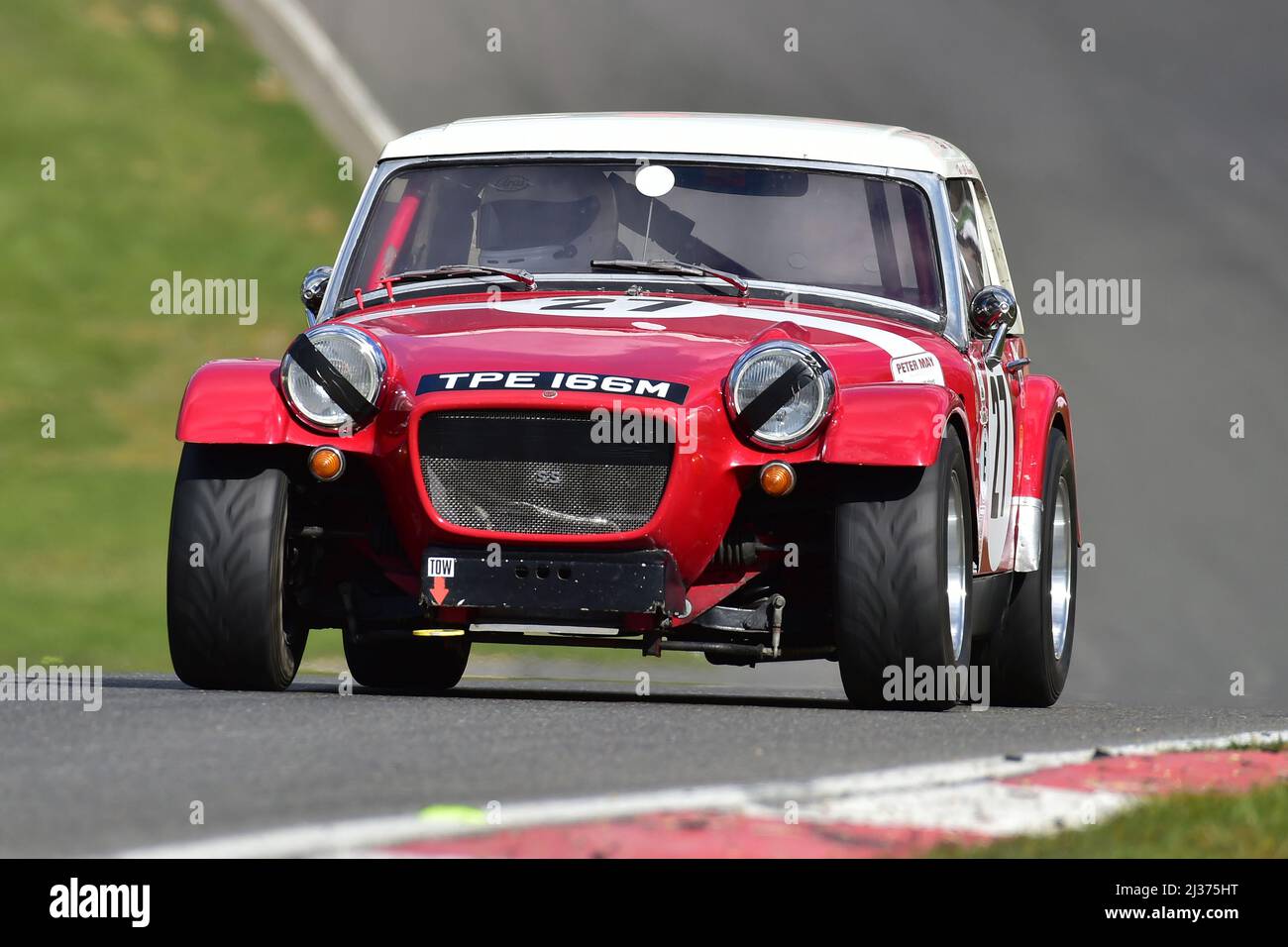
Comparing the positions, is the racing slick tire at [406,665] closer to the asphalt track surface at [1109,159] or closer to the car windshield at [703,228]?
the car windshield at [703,228]

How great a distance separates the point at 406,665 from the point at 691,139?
7.72 ft

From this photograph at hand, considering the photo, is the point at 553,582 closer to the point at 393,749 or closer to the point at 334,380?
the point at 334,380

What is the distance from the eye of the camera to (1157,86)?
2764cm

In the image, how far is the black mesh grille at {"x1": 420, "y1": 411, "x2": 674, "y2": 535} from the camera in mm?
7801

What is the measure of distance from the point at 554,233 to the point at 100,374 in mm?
15508

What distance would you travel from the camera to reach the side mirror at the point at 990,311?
9.12 metres

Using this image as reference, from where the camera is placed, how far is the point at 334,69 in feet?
93.9

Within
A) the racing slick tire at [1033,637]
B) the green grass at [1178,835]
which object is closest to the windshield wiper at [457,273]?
the racing slick tire at [1033,637]

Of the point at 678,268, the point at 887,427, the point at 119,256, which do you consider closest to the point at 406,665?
the point at 678,268

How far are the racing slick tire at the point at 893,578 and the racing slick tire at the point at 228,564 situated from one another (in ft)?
5.82

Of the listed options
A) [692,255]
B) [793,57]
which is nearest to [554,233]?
[692,255]

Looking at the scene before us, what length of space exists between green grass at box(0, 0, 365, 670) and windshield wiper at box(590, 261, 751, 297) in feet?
29.8
